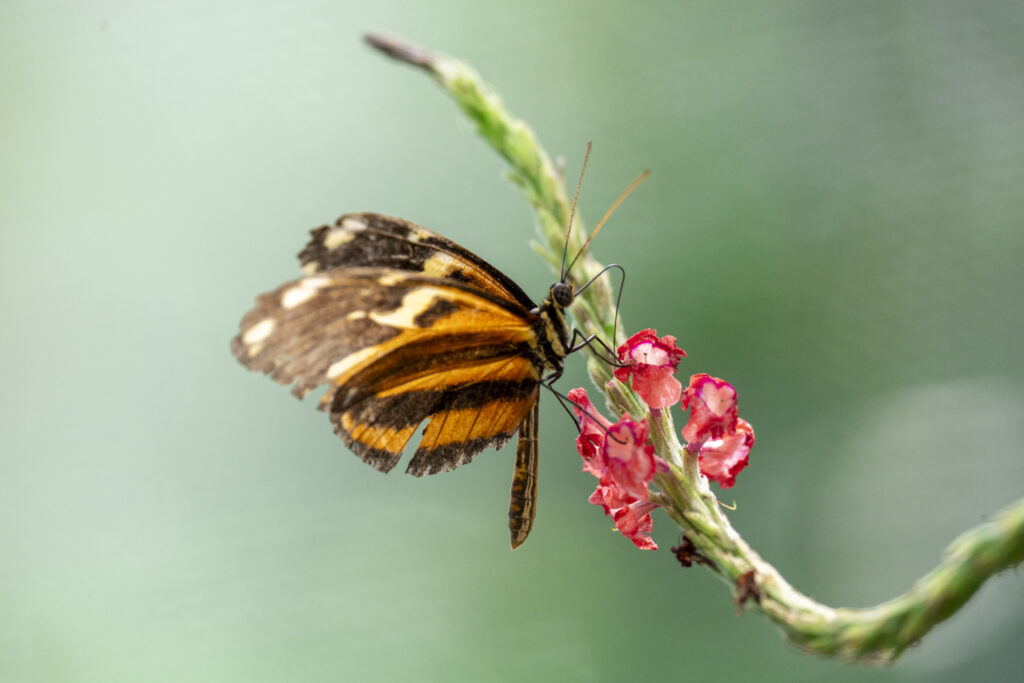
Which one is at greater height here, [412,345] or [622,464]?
[412,345]

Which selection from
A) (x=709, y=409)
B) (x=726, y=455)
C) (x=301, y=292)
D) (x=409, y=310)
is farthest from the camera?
(x=409, y=310)

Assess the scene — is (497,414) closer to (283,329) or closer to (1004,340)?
(283,329)

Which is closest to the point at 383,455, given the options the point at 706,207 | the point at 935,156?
the point at 706,207

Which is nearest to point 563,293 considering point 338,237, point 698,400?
point 698,400

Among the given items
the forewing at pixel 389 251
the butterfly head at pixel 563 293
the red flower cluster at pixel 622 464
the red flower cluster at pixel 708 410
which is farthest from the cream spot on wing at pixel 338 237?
the red flower cluster at pixel 708 410

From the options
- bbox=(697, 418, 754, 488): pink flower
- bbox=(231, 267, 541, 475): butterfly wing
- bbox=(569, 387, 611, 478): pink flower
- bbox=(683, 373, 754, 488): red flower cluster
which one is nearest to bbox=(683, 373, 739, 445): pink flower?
bbox=(683, 373, 754, 488): red flower cluster

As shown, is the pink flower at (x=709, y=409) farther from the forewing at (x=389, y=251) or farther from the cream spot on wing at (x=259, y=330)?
the cream spot on wing at (x=259, y=330)

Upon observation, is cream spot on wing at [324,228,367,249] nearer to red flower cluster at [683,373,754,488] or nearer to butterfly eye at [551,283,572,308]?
butterfly eye at [551,283,572,308]

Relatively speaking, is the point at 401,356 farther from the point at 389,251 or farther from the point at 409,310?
the point at 389,251
